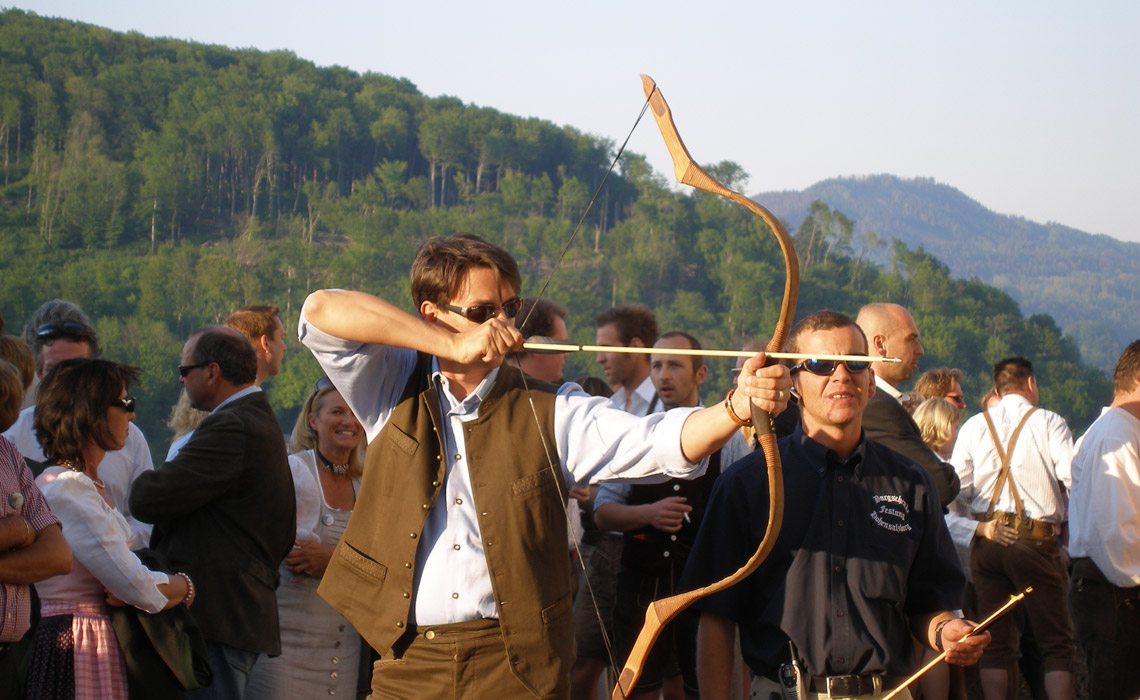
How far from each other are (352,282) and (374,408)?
258 ft

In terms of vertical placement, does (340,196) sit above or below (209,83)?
below

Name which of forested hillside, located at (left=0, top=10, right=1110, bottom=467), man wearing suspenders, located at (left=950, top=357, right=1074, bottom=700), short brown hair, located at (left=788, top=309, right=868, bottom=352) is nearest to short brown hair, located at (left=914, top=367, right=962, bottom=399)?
man wearing suspenders, located at (left=950, top=357, right=1074, bottom=700)

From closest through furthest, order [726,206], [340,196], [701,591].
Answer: [701,591] → [726,206] → [340,196]

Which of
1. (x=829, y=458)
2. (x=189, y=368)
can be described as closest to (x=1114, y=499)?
(x=829, y=458)

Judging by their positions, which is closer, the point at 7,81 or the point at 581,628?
the point at 581,628

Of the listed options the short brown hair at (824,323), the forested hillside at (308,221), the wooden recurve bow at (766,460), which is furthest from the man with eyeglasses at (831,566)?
the forested hillside at (308,221)

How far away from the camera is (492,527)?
220cm

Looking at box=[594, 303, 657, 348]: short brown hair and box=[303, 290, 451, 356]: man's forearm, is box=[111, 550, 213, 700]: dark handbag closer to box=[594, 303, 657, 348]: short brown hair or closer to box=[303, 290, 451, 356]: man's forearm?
box=[303, 290, 451, 356]: man's forearm

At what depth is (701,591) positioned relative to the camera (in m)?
2.28

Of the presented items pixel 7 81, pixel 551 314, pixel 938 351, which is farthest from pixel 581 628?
pixel 7 81

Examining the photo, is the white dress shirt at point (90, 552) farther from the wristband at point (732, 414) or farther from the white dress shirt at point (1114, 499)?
the white dress shirt at point (1114, 499)

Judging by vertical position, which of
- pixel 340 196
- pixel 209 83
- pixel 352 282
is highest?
pixel 209 83

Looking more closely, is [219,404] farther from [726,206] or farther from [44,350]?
[726,206]

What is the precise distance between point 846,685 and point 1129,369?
8.10 feet
